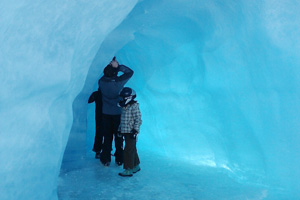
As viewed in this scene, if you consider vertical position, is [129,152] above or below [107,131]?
below

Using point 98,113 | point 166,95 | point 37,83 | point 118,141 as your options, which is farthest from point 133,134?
point 166,95

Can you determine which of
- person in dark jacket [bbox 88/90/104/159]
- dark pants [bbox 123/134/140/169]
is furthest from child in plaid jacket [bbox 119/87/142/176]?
person in dark jacket [bbox 88/90/104/159]

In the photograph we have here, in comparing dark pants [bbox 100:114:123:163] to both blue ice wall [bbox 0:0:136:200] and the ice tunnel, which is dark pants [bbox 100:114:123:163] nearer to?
the ice tunnel

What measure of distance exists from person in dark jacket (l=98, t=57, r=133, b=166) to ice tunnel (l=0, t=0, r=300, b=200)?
50 cm

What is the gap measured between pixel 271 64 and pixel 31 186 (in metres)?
3.10

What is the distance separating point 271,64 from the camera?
4391 mm

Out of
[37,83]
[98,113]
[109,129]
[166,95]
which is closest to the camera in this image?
[37,83]

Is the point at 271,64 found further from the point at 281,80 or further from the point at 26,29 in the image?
the point at 26,29

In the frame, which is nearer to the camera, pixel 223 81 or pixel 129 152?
pixel 129 152

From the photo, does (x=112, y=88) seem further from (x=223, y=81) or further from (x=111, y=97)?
(x=223, y=81)

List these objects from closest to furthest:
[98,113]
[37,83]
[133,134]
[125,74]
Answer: [37,83]
[133,134]
[125,74]
[98,113]

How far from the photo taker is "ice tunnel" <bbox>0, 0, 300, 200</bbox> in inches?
114

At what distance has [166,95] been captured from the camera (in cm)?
642

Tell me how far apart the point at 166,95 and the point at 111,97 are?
1661mm
